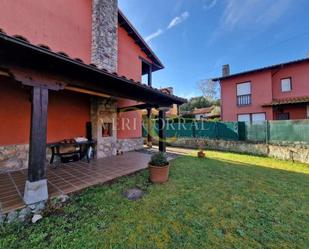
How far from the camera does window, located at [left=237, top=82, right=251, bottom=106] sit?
13.9 meters

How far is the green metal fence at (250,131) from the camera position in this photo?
300 inches

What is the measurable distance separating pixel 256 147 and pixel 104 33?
32.3ft

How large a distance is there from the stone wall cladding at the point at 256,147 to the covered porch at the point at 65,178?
6.78 m

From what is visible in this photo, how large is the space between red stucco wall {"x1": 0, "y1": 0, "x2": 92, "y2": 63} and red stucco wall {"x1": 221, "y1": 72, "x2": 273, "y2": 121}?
41.9 feet

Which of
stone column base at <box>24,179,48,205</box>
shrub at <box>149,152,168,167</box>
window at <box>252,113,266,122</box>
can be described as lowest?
stone column base at <box>24,179,48,205</box>

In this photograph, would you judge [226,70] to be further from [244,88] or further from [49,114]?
[49,114]

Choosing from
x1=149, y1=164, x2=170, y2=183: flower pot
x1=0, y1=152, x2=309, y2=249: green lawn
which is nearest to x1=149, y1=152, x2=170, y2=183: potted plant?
x1=149, y1=164, x2=170, y2=183: flower pot

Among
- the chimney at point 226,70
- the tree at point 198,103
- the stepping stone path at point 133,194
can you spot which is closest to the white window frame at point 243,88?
the chimney at point 226,70

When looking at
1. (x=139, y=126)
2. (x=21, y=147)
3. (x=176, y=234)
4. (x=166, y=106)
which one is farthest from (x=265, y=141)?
(x=21, y=147)

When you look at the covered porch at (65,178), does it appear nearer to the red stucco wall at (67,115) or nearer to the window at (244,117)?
the red stucco wall at (67,115)

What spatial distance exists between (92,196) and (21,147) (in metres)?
3.35

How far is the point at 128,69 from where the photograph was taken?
8883 millimetres

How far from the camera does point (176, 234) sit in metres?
2.43

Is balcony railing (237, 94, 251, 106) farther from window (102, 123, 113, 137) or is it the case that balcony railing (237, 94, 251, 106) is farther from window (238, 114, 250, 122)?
window (102, 123, 113, 137)
